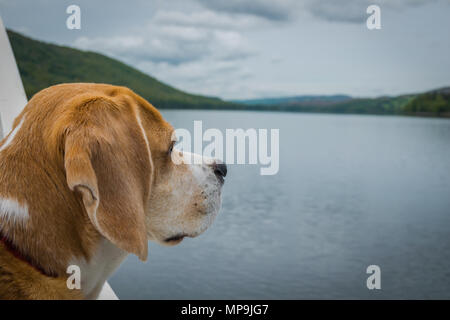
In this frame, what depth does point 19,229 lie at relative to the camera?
4.68ft

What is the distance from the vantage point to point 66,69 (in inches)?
826

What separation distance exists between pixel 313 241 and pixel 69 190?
1710 centimetres

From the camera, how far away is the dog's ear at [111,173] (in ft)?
4.44

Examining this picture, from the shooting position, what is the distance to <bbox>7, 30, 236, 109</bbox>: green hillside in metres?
17.7

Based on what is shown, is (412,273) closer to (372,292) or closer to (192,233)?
(372,292)

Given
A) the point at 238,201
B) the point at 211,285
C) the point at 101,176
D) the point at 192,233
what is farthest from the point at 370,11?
the point at 238,201

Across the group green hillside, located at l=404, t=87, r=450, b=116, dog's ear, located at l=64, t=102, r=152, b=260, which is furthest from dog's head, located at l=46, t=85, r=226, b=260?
green hillside, located at l=404, t=87, r=450, b=116

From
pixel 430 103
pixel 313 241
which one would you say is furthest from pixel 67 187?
pixel 430 103

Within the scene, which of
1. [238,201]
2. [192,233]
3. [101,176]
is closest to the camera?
[101,176]

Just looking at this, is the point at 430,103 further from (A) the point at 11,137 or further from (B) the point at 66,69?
(A) the point at 11,137

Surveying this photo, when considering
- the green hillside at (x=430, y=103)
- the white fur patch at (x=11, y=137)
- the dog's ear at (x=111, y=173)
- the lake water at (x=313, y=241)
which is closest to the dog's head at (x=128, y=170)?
the dog's ear at (x=111, y=173)

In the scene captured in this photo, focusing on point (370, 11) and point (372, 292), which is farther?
point (372, 292)
